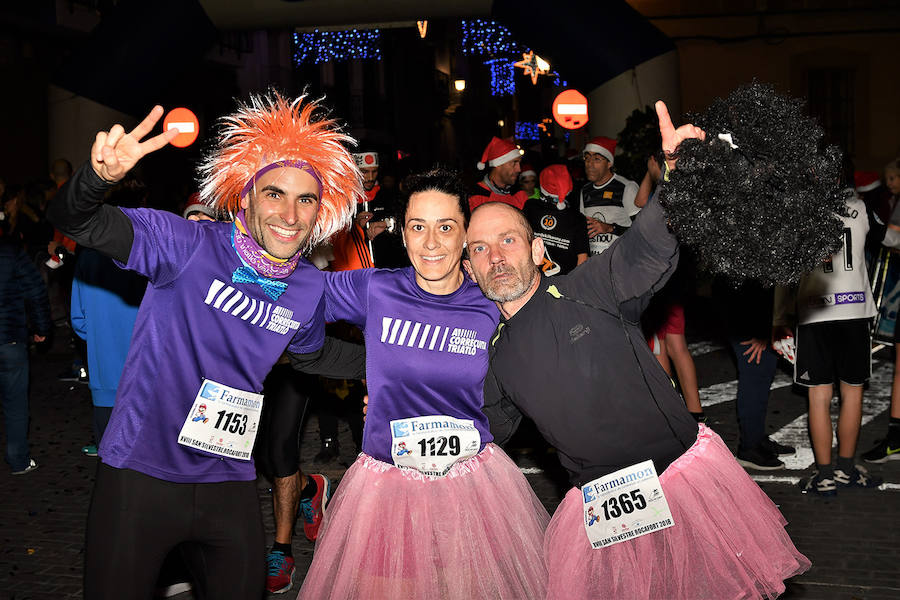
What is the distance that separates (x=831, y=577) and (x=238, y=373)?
11.7 ft

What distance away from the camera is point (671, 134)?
2572 mm

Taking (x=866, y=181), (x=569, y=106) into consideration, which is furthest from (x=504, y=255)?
(x=569, y=106)

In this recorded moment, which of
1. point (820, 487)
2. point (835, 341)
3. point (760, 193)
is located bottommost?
point (820, 487)

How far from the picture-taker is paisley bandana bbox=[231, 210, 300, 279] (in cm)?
308

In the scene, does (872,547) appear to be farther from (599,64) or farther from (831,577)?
(599,64)

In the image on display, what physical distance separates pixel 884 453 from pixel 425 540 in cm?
495

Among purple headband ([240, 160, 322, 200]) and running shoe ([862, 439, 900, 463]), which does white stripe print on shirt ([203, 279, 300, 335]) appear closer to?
purple headband ([240, 160, 322, 200])

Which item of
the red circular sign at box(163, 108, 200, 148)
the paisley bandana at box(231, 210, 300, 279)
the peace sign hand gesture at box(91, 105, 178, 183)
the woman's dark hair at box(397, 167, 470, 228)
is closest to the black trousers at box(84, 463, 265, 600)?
the paisley bandana at box(231, 210, 300, 279)

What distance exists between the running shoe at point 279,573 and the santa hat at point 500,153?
4580 millimetres

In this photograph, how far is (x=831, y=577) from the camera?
15.3 feet

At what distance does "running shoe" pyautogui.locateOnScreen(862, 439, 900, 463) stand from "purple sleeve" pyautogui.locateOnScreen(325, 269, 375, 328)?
497 centimetres

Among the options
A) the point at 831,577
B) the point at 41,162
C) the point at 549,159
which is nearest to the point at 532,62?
the point at 549,159

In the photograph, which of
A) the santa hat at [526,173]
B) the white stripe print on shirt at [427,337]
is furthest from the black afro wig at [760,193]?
the santa hat at [526,173]

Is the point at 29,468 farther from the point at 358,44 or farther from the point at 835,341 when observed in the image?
the point at 358,44
